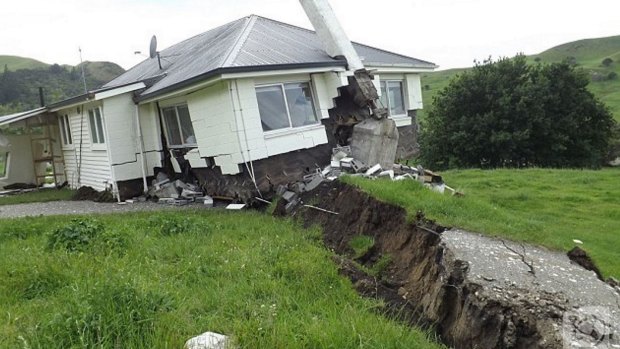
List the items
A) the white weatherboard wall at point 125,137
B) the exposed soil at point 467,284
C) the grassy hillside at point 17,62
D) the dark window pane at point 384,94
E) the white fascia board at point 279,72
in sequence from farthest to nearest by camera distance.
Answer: the grassy hillside at point 17,62, the dark window pane at point 384,94, the white weatherboard wall at point 125,137, the white fascia board at point 279,72, the exposed soil at point 467,284

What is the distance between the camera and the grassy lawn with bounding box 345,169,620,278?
242 inches

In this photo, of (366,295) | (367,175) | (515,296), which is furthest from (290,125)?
(515,296)

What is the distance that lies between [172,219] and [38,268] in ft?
8.64

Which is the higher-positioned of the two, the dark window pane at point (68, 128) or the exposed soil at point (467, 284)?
the dark window pane at point (68, 128)

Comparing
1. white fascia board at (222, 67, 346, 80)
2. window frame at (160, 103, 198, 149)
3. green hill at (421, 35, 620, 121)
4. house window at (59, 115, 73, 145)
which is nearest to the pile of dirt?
window frame at (160, 103, 198, 149)

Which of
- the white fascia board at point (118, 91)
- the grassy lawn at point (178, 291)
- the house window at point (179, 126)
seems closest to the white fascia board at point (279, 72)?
the house window at point (179, 126)

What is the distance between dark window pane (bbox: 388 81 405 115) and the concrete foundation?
5.57m

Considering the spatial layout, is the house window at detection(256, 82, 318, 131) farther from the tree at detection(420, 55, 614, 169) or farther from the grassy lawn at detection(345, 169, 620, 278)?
the tree at detection(420, 55, 614, 169)

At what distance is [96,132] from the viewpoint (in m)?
13.7

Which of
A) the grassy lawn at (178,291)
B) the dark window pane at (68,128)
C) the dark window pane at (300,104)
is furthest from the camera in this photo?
the dark window pane at (68,128)

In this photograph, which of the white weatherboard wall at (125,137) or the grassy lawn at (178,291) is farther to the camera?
the white weatherboard wall at (125,137)

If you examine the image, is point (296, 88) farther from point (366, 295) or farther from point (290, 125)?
point (366, 295)

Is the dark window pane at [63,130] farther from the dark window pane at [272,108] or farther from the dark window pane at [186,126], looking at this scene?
the dark window pane at [272,108]

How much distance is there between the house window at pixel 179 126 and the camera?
11578 mm
